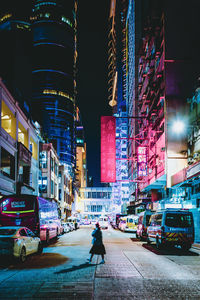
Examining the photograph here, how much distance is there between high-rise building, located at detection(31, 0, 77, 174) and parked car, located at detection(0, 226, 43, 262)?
134m

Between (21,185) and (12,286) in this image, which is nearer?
(12,286)

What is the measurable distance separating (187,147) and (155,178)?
7.65m

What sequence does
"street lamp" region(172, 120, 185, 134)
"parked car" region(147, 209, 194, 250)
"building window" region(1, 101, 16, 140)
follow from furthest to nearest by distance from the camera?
"building window" region(1, 101, 16, 140) → "street lamp" region(172, 120, 185, 134) → "parked car" region(147, 209, 194, 250)

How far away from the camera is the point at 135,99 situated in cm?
8294

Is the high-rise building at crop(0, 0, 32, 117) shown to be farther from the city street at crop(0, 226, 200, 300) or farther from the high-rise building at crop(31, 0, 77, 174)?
the high-rise building at crop(31, 0, 77, 174)

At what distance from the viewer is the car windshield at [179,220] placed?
2088cm

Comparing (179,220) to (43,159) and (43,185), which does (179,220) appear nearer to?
(43,185)

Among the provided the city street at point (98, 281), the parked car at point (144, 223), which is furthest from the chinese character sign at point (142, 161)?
the city street at point (98, 281)

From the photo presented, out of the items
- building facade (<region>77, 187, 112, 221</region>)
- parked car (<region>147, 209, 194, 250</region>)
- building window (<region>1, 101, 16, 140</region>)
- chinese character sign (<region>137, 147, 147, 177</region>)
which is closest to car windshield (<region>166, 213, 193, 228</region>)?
parked car (<region>147, 209, 194, 250</region>)

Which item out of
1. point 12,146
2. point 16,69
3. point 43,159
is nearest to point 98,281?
point 12,146

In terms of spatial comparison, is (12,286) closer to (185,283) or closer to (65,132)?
(185,283)

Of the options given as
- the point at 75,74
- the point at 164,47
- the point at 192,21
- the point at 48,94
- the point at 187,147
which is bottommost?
the point at 187,147

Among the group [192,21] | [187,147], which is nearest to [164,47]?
[192,21]

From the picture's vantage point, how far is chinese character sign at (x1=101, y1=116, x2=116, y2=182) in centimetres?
4625
